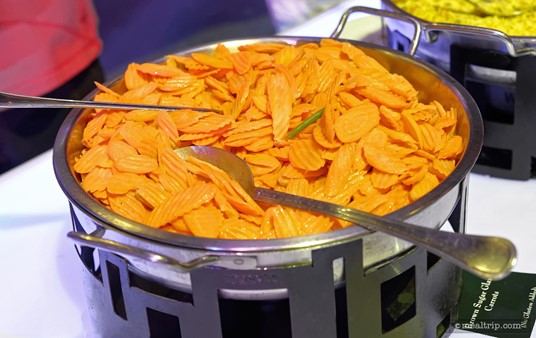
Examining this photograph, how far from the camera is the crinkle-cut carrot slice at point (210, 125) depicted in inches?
38.3

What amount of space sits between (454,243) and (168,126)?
16.4 inches

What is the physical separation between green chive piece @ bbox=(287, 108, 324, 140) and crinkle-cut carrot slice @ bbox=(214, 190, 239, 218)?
0.47 ft

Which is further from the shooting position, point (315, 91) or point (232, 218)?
point (315, 91)

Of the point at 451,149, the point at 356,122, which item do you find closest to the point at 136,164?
the point at 356,122

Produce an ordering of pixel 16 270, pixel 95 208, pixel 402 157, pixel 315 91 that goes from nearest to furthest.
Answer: pixel 95 208 < pixel 402 157 < pixel 315 91 < pixel 16 270

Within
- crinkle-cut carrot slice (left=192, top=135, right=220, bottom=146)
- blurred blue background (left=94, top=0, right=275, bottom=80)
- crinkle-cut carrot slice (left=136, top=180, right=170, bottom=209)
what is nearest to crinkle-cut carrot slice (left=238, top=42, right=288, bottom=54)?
crinkle-cut carrot slice (left=192, top=135, right=220, bottom=146)

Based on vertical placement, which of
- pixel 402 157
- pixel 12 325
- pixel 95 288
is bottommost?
pixel 12 325

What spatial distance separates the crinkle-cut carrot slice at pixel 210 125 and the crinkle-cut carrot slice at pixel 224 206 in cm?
13

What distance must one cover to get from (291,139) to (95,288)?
28 centimetres

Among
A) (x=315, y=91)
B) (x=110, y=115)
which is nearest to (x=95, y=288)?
(x=110, y=115)

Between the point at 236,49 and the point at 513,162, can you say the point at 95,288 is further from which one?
the point at 513,162

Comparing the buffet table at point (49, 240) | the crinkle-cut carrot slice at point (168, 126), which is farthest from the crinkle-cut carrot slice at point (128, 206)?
the buffet table at point (49, 240)

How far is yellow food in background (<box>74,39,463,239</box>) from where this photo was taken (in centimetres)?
85

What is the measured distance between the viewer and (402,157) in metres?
0.91
